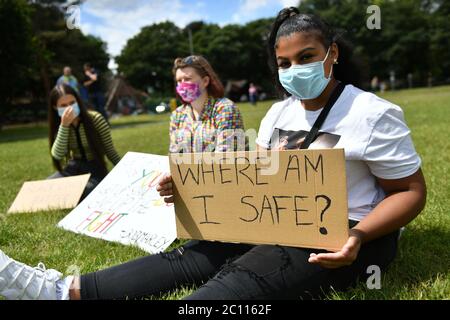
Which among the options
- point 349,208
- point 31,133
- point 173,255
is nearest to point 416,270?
point 349,208

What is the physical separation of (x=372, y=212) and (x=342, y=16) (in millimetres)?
63585

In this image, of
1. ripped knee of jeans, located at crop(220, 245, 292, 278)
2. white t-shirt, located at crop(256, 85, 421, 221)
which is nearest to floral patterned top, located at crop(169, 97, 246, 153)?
white t-shirt, located at crop(256, 85, 421, 221)

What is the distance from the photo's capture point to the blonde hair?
3838 millimetres

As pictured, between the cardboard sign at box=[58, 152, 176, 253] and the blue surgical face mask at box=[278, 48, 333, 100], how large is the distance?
1.34 m

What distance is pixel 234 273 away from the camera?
186 cm

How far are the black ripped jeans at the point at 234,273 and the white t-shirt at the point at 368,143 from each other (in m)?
0.15

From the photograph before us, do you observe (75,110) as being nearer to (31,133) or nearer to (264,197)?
(264,197)

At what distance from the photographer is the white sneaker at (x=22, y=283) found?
1878mm

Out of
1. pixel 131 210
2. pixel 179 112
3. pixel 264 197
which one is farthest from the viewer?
pixel 179 112

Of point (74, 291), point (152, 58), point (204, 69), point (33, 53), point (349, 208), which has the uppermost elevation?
point (152, 58)

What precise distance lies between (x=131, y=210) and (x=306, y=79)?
1913mm

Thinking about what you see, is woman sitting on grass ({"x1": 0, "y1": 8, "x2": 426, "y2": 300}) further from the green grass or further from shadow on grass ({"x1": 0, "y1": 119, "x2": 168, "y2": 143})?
shadow on grass ({"x1": 0, "y1": 119, "x2": 168, "y2": 143})

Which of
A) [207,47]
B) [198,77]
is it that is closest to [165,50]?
[207,47]

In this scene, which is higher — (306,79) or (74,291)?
(306,79)
